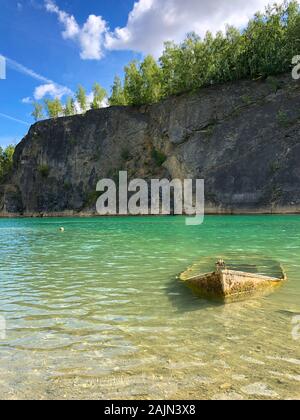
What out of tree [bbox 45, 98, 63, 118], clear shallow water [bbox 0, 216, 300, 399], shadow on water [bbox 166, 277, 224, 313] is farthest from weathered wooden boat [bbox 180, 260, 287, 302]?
tree [bbox 45, 98, 63, 118]

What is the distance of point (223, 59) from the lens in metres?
68.4

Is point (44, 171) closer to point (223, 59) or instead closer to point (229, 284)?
point (223, 59)

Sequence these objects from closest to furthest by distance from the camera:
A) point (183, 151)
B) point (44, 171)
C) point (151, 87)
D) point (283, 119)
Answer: point (283, 119) → point (183, 151) → point (151, 87) → point (44, 171)

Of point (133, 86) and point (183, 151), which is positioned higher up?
point (133, 86)

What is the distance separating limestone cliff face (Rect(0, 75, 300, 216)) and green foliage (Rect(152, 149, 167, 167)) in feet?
0.68

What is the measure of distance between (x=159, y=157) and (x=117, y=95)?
2744cm

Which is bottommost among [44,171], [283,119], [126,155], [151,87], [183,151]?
[44,171]

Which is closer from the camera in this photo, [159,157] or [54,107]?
[159,157]

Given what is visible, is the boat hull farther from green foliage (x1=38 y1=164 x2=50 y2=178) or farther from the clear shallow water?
green foliage (x1=38 y1=164 x2=50 y2=178)

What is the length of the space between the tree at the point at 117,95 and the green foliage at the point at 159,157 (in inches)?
907

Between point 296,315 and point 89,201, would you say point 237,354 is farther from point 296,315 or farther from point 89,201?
point 89,201

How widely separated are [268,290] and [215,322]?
9.01 ft

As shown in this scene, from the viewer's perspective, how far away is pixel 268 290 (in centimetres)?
946

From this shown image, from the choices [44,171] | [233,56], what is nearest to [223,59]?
[233,56]
